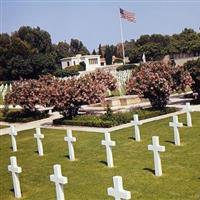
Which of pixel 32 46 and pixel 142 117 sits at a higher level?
pixel 32 46

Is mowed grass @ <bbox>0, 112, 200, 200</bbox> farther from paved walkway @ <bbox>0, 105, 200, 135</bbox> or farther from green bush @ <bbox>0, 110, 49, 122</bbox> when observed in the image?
green bush @ <bbox>0, 110, 49, 122</bbox>

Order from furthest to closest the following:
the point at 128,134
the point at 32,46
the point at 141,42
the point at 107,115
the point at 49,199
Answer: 1. the point at 141,42
2. the point at 32,46
3. the point at 107,115
4. the point at 128,134
5. the point at 49,199

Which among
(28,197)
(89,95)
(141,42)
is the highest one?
(141,42)

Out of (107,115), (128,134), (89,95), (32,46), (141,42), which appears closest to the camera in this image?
(128,134)

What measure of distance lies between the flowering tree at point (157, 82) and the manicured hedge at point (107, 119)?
86cm

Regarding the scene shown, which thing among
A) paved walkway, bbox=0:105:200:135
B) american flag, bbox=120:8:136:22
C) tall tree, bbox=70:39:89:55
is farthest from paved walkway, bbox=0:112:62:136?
tall tree, bbox=70:39:89:55

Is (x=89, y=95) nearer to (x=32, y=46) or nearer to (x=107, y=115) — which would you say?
(x=107, y=115)

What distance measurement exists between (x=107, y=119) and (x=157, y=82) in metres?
4.07

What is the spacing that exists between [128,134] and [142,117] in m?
4.58

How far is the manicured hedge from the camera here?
75.4 ft

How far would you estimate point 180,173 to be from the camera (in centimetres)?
1251

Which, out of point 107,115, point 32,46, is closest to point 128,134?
point 107,115

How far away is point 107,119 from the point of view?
77.2 ft

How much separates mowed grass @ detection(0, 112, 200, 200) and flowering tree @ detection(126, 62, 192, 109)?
501 cm
